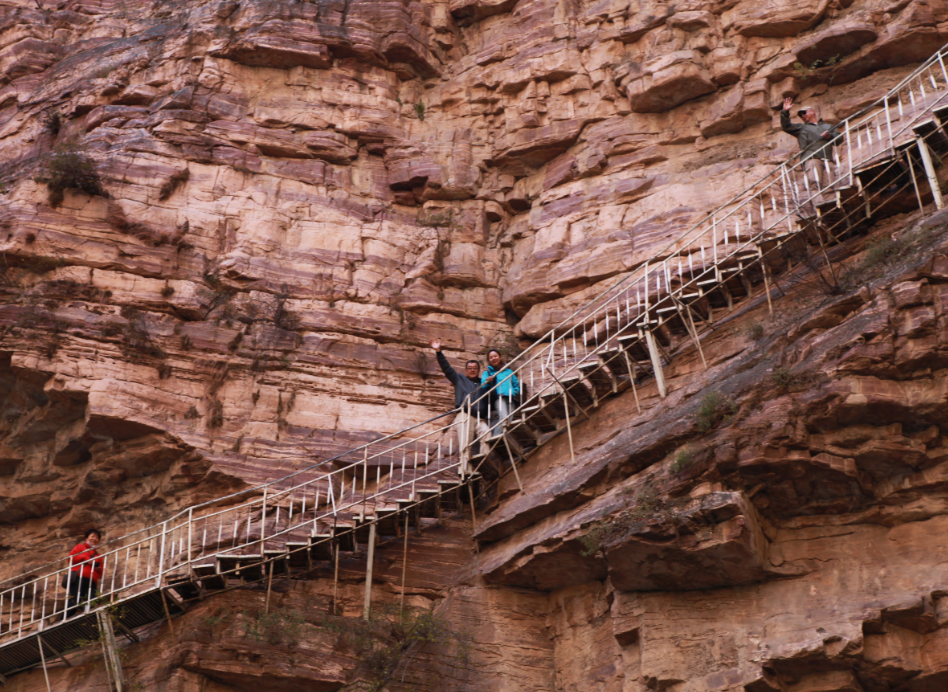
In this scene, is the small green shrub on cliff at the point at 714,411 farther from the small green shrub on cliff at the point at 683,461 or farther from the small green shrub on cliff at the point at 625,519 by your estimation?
the small green shrub on cliff at the point at 625,519

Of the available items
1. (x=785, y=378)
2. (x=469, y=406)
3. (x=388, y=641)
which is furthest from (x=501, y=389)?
(x=785, y=378)

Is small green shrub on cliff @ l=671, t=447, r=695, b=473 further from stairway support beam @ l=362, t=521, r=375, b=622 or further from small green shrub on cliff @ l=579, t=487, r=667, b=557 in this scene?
stairway support beam @ l=362, t=521, r=375, b=622

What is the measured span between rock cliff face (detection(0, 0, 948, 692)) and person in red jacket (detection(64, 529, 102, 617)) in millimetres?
1057

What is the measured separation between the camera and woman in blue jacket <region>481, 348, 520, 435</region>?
17062 mm

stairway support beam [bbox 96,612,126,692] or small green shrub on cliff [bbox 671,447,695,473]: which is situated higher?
small green shrub on cliff [bbox 671,447,695,473]

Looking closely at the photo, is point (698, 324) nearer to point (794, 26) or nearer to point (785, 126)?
point (785, 126)

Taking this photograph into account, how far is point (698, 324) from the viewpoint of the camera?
680 inches

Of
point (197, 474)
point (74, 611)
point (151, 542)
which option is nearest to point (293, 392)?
point (197, 474)

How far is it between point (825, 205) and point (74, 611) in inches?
489

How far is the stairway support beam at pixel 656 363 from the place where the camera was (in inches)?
635

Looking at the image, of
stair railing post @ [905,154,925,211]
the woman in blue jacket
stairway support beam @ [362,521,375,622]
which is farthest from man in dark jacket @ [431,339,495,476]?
stair railing post @ [905,154,925,211]

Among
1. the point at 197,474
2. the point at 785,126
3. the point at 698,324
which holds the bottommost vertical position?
the point at 197,474

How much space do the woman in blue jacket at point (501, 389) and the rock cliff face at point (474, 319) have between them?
43.2 inches

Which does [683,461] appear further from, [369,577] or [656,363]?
[369,577]
